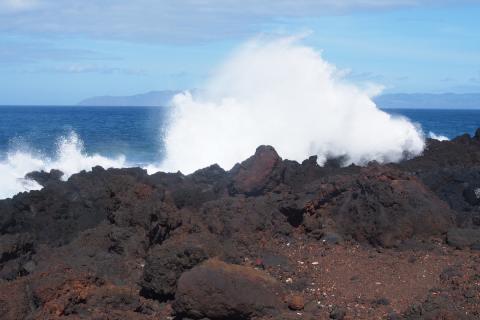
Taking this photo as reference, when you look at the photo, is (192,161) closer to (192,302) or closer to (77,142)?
(192,302)

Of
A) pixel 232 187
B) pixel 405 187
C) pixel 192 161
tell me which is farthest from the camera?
pixel 192 161

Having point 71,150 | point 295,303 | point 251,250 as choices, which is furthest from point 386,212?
point 71,150

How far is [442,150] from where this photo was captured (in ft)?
52.6

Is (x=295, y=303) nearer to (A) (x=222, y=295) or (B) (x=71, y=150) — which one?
(A) (x=222, y=295)

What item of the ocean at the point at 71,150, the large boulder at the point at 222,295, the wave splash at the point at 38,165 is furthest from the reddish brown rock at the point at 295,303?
the ocean at the point at 71,150

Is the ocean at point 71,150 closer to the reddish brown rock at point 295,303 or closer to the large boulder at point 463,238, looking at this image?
the large boulder at point 463,238

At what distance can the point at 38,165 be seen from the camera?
28.7 metres

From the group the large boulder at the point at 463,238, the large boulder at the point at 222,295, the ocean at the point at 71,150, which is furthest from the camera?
the ocean at the point at 71,150

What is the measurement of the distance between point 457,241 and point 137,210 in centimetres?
387

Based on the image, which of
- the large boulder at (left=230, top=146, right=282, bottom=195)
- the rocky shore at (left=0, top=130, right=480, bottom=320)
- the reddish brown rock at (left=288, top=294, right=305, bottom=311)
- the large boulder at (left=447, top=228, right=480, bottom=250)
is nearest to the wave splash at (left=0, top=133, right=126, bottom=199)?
the rocky shore at (left=0, top=130, right=480, bottom=320)

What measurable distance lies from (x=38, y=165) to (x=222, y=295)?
2390 cm

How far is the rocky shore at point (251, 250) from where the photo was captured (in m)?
6.33

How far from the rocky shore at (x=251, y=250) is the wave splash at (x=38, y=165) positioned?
830 centimetres

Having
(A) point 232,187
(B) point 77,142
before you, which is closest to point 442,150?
(A) point 232,187
